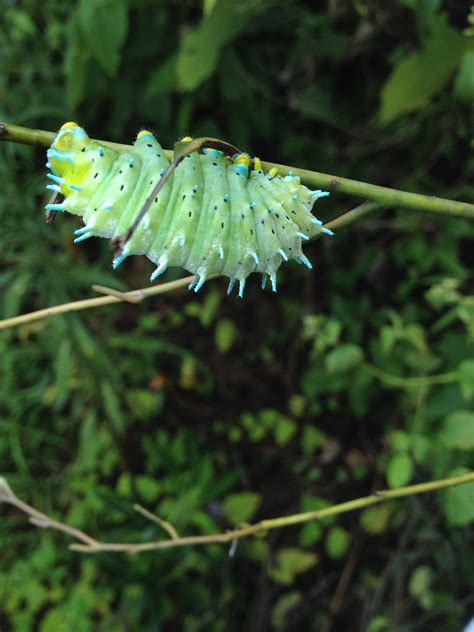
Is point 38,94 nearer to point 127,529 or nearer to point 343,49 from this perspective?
point 343,49

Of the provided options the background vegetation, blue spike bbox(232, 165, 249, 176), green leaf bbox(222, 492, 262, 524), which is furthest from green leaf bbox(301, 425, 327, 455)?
blue spike bbox(232, 165, 249, 176)

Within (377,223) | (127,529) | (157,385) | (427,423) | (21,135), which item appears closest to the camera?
(21,135)

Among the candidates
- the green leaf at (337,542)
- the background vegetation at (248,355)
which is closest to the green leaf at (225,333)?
the background vegetation at (248,355)

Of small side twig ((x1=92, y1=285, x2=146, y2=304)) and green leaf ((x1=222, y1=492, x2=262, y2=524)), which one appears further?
green leaf ((x1=222, y1=492, x2=262, y2=524))

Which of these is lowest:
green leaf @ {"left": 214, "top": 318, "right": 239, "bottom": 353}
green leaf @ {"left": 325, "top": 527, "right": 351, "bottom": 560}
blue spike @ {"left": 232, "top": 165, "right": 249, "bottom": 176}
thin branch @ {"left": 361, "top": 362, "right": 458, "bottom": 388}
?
green leaf @ {"left": 325, "top": 527, "right": 351, "bottom": 560}

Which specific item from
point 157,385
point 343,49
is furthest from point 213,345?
point 343,49

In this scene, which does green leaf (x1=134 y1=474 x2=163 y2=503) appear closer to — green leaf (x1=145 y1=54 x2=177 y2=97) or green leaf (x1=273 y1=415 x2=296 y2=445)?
green leaf (x1=273 y1=415 x2=296 y2=445)
